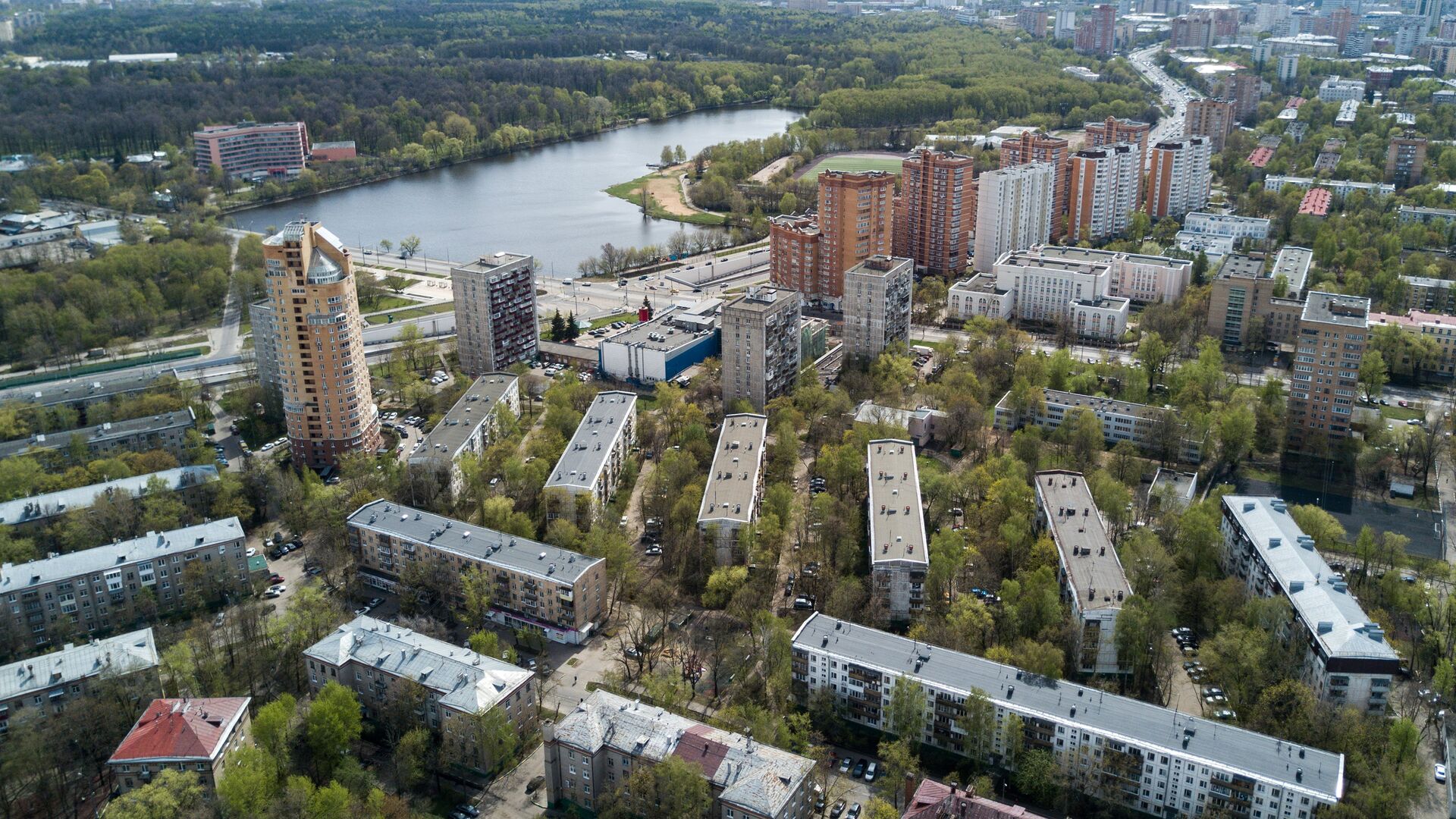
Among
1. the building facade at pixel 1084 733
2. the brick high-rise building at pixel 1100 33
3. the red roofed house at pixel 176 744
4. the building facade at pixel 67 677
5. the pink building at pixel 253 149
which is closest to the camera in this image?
the building facade at pixel 1084 733

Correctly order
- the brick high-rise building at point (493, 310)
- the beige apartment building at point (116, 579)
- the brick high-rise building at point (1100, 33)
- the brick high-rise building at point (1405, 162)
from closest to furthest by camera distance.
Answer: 1. the beige apartment building at point (116, 579)
2. the brick high-rise building at point (493, 310)
3. the brick high-rise building at point (1405, 162)
4. the brick high-rise building at point (1100, 33)

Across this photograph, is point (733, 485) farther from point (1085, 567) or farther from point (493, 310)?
point (493, 310)

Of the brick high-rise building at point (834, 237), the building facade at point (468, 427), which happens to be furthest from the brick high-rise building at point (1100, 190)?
the building facade at point (468, 427)

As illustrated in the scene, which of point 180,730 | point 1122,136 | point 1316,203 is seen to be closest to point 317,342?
point 180,730

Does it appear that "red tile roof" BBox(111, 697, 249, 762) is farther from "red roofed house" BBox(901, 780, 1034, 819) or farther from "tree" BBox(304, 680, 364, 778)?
"red roofed house" BBox(901, 780, 1034, 819)

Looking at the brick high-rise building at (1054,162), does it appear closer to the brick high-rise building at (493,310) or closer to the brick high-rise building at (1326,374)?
the brick high-rise building at (1326,374)

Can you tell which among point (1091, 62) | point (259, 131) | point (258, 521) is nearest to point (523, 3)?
point (1091, 62)

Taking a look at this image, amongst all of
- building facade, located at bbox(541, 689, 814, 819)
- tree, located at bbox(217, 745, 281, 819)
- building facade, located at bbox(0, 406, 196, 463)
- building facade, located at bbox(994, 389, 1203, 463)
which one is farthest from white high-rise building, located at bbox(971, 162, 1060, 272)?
tree, located at bbox(217, 745, 281, 819)
